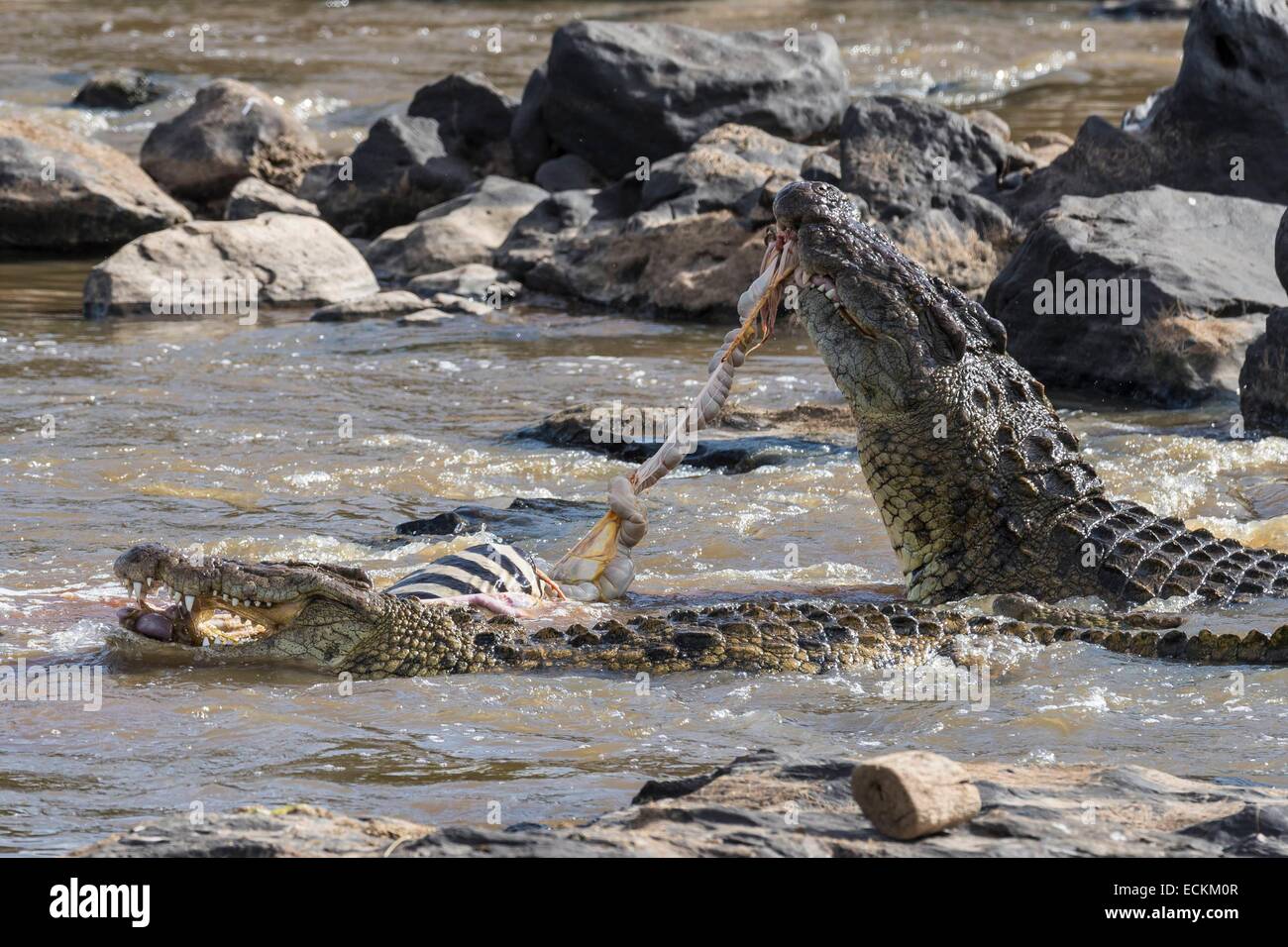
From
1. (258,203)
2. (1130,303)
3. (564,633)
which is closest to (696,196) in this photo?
(258,203)

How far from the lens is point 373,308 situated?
42.9 ft

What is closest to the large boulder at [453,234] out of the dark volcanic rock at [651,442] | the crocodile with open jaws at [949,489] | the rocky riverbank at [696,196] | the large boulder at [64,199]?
the rocky riverbank at [696,196]

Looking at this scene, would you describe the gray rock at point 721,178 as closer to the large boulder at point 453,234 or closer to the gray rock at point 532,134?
the large boulder at point 453,234

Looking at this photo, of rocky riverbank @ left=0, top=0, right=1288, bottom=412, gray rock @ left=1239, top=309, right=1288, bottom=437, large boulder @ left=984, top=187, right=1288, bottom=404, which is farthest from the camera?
rocky riverbank @ left=0, top=0, right=1288, bottom=412

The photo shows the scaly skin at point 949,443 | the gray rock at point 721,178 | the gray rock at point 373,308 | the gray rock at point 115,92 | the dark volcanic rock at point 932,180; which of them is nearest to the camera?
the scaly skin at point 949,443

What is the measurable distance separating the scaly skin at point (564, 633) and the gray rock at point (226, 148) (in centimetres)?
1238

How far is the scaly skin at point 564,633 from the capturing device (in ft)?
17.6

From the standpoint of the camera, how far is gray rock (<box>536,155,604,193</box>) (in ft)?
53.6

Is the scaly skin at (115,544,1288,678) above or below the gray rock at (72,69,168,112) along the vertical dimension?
below

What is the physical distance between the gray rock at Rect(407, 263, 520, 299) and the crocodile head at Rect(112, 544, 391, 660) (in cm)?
837

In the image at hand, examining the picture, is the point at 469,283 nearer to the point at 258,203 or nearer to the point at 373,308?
the point at 373,308

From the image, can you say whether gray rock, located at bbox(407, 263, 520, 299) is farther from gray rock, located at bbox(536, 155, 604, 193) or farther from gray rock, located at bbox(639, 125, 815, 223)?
gray rock, located at bbox(536, 155, 604, 193)

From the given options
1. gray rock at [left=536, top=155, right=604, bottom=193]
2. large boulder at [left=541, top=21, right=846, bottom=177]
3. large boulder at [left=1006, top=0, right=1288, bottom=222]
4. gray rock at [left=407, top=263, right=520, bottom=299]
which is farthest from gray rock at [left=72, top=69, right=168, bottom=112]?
large boulder at [left=1006, top=0, right=1288, bottom=222]

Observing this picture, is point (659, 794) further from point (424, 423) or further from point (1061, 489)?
point (424, 423)
